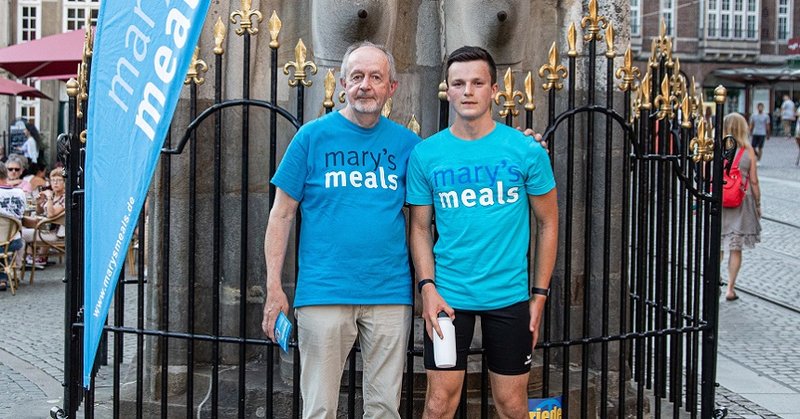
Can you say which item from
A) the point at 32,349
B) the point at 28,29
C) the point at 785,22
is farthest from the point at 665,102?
the point at 785,22

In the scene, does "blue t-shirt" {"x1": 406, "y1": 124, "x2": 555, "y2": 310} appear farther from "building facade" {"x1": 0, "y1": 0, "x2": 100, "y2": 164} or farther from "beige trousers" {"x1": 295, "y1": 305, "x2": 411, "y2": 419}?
"building facade" {"x1": 0, "y1": 0, "x2": 100, "y2": 164}

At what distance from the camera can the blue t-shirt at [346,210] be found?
452 centimetres

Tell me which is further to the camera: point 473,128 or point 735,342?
point 735,342

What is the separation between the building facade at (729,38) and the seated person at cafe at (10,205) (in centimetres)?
4860

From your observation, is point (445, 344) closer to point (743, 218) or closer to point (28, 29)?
point (743, 218)

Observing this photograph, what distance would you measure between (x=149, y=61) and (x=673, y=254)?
3221 mm

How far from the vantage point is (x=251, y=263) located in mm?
6191

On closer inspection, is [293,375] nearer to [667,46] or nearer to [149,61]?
[149,61]

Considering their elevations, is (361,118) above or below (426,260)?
above

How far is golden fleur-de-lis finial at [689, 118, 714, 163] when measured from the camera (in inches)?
236

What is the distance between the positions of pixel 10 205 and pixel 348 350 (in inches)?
312

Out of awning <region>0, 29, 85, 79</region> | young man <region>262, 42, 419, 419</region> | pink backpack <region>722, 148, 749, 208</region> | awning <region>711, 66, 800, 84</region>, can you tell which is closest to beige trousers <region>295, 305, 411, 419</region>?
young man <region>262, 42, 419, 419</region>

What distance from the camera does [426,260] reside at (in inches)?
183

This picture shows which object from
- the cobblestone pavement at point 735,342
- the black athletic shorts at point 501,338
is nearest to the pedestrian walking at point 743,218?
the cobblestone pavement at point 735,342
